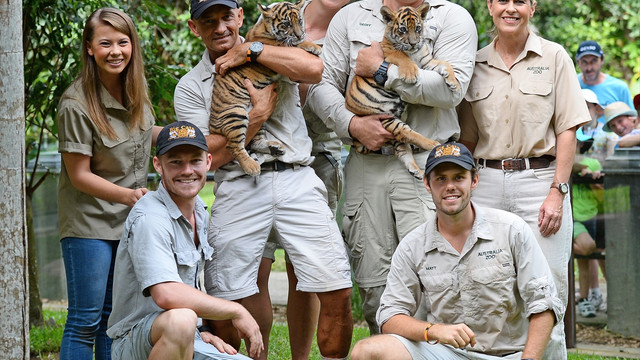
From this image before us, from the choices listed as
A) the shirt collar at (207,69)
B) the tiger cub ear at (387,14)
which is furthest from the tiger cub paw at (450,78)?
the shirt collar at (207,69)

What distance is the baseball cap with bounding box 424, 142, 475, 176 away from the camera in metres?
4.00

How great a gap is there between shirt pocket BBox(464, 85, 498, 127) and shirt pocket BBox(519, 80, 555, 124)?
15 cm

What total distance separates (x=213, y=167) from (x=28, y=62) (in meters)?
2.62

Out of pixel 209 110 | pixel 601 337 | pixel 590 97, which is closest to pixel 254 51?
pixel 209 110

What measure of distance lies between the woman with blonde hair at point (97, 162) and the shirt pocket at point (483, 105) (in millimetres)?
1788

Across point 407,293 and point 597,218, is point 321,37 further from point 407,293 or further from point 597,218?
point 597,218

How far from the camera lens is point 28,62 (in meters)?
6.36

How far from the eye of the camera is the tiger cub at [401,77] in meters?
4.35

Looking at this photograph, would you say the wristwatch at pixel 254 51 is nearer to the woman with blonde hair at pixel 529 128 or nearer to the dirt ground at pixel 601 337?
the woman with blonde hair at pixel 529 128

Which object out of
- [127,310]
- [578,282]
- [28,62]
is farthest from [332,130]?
[578,282]

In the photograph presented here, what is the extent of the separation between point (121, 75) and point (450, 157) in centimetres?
181

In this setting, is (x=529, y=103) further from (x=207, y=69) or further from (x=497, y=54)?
(x=207, y=69)

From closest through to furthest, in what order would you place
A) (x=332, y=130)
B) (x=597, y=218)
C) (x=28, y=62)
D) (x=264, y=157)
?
(x=264, y=157), (x=332, y=130), (x=28, y=62), (x=597, y=218)

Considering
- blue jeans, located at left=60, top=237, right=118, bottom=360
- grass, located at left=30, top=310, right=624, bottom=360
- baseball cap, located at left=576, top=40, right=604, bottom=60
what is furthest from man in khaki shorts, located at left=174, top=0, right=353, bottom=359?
baseball cap, located at left=576, top=40, right=604, bottom=60
